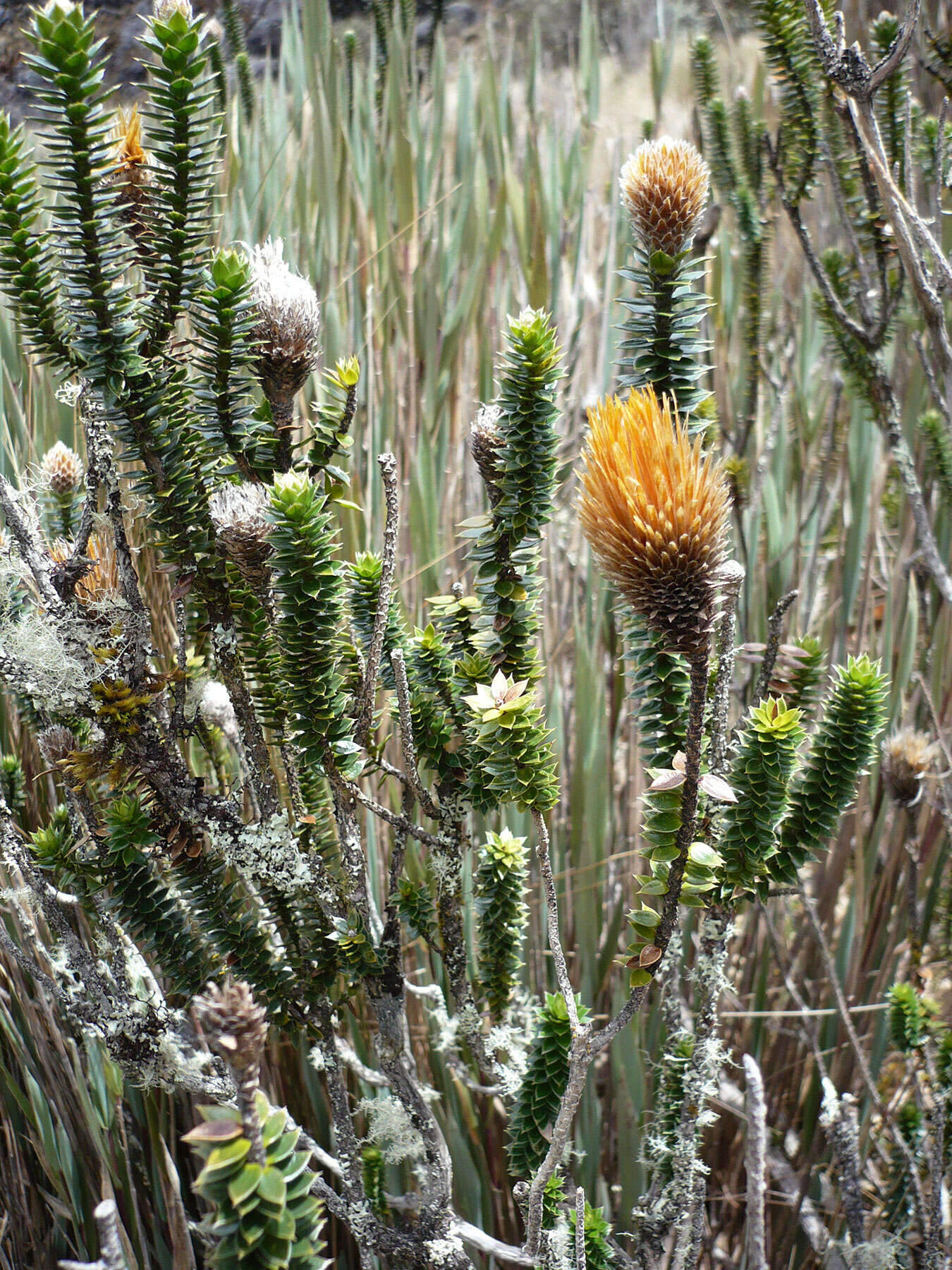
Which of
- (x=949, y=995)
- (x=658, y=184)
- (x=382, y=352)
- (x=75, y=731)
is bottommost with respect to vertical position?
(x=949, y=995)

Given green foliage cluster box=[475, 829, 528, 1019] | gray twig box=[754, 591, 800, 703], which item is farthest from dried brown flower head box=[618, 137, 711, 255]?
green foliage cluster box=[475, 829, 528, 1019]

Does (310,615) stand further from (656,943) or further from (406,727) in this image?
(656,943)

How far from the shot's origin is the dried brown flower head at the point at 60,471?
714 millimetres

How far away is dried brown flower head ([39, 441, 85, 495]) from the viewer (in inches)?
28.1

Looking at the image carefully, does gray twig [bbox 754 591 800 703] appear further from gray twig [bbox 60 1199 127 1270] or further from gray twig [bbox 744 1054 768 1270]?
gray twig [bbox 60 1199 127 1270]

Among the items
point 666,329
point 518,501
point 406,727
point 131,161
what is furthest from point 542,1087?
point 131,161

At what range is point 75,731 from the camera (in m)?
0.65

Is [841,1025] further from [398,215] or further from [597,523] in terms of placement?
[398,215]

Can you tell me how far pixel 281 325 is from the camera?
0.51 meters

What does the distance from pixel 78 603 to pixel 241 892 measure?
293 millimetres

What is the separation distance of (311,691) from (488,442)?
177mm

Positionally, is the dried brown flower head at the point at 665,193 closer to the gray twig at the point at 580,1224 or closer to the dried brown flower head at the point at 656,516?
the dried brown flower head at the point at 656,516

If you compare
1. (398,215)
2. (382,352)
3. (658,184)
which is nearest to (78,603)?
(658,184)

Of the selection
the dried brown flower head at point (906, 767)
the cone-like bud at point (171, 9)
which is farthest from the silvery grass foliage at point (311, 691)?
the dried brown flower head at point (906, 767)
